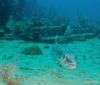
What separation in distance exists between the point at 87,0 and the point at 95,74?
68.5 m

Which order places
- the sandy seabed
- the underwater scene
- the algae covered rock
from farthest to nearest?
the algae covered rock → the underwater scene → the sandy seabed

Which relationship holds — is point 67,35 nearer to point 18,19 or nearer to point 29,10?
point 18,19

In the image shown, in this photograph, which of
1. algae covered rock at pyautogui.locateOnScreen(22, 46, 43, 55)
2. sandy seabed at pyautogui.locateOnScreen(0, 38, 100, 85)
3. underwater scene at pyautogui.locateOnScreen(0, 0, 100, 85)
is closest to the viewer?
sandy seabed at pyautogui.locateOnScreen(0, 38, 100, 85)

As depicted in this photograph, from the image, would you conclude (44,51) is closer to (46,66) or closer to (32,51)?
(32,51)

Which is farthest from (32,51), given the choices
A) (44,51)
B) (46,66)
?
(46,66)

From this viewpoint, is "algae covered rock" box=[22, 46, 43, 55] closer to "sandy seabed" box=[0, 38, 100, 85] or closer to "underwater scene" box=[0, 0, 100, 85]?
"underwater scene" box=[0, 0, 100, 85]

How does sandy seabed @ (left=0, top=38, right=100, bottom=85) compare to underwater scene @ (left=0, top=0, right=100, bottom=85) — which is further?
underwater scene @ (left=0, top=0, right=100, bottom=85)

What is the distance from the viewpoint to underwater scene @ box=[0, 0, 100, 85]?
5.52m

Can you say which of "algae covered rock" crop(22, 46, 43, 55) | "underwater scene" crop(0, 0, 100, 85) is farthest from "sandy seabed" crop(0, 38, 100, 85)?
"algae covered rock" crop(22, 46, 43, 55)

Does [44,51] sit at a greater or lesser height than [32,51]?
lesser

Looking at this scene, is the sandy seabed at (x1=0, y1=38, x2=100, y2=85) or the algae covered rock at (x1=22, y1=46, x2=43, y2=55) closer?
the sandy seabed at (x1=0, y1=38, x2=100, y2=85)

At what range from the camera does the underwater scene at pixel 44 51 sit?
5516 millimetres

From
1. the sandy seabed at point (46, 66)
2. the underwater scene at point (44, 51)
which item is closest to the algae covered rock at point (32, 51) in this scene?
the underwater scene at point (44, 51)

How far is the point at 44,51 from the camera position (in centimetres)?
828
